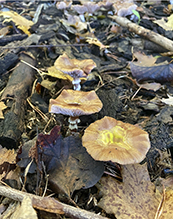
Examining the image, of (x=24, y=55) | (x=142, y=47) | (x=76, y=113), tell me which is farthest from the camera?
(x=142, y=47)

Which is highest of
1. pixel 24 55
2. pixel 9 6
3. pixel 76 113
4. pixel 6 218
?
pixel 9 6

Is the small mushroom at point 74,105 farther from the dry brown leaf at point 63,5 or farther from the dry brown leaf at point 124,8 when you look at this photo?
the dry brown leaf at point 63,5

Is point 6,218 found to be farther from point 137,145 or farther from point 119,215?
point 137,145

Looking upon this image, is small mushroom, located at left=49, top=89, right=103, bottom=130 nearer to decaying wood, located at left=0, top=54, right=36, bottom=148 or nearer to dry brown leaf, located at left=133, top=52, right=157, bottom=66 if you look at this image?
decaying wood, located at left=0, top=54, right=36, bottom=148

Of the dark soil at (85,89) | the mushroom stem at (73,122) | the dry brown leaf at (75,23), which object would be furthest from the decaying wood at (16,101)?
the dry brown leaf at (75,23)

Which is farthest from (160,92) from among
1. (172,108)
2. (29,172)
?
(29,172)

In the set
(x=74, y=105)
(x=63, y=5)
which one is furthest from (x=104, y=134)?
(x=63, y=5)

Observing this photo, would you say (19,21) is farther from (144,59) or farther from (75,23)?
(144,59)
